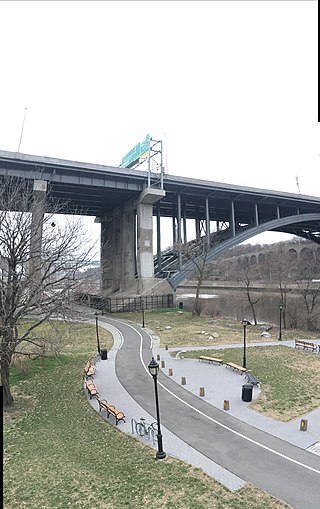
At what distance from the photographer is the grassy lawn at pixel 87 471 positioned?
766cm

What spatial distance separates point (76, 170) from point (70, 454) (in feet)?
111

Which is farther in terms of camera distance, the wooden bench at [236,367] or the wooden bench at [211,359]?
the wooden bench at [211,359]

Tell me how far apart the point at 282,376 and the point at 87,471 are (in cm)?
1137

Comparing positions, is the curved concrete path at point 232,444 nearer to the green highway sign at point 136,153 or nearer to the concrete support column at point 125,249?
the concrete support column at point 125,249

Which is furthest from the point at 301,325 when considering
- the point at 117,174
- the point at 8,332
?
the point at 8,332

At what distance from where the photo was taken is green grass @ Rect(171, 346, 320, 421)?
42.9 feet

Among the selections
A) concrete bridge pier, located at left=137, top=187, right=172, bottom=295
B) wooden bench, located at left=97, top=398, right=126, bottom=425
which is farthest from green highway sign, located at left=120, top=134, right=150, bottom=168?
wooden bench, located at left=97, top=398, right=126, bottom=425

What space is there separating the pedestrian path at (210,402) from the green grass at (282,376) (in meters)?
0.58

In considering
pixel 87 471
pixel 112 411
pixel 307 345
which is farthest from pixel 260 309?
pixel 87 471

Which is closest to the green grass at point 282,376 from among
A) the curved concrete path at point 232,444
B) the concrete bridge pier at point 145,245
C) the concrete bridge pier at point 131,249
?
the curved concrete path at point 232,444

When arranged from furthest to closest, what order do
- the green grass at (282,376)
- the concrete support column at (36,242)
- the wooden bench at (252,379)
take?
the wooden bench at (252,379) → the concrete support column at (36,242) → the green grass at (282,376)

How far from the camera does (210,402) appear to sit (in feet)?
45.2

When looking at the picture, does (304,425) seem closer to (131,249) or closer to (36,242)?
(36,242)

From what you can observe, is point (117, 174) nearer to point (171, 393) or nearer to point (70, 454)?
point (171, 393)
